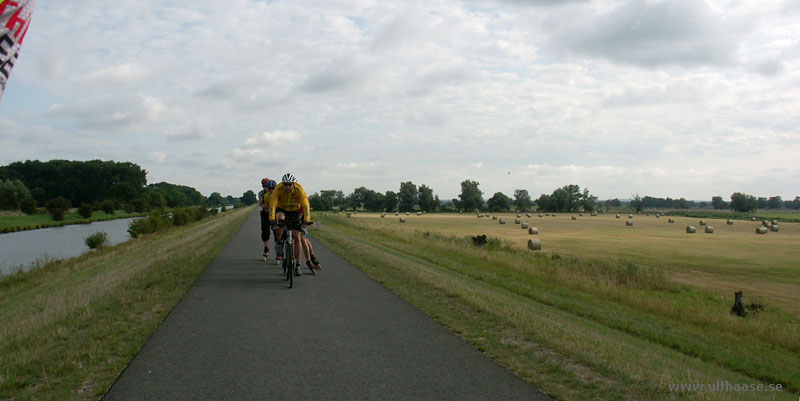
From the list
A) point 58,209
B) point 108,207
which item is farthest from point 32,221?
point 108,207

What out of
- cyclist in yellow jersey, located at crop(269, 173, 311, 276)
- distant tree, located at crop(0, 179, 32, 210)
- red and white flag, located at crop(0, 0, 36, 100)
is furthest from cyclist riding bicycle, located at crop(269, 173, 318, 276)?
distant tree, located at crop(0, 179, 32, 210)

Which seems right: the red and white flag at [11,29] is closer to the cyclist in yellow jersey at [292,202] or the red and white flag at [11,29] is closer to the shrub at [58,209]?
the cyclist in yellow jersey at [292,202]

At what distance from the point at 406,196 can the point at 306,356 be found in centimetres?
15821

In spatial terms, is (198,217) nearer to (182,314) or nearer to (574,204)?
(182,314)

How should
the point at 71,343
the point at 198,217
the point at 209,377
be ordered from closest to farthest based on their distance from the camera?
1. the point at 209,377
2. the point at 71,343
3. the point at 198,217

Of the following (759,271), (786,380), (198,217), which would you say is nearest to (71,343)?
(786,380)

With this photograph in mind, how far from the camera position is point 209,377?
475cm

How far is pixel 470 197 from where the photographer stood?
156 m

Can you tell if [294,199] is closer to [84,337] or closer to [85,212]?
[84,337]

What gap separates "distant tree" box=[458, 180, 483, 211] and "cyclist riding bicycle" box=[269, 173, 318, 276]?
146 metres

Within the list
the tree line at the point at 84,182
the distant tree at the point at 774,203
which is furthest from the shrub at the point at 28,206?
the distant tree at the point at 774,203

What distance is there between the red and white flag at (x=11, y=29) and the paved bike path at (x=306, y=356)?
9.92 ft

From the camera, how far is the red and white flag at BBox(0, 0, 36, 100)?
2162 mm

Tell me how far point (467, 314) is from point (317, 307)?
8.24 feet
